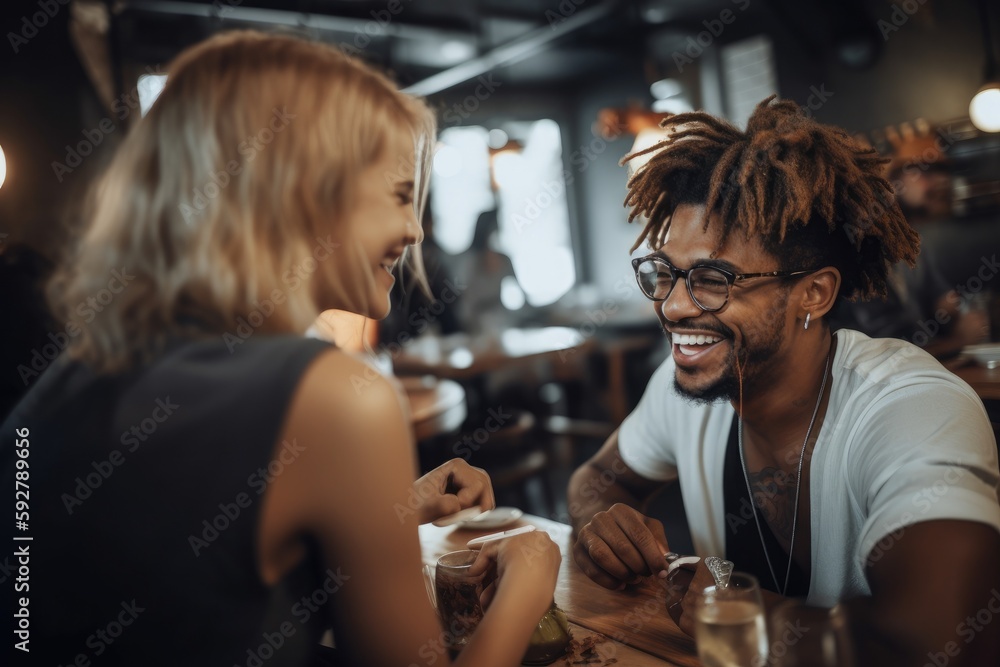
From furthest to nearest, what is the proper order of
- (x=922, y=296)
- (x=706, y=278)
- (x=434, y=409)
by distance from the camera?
(x=922, y=296) < (x=434, y=409) < (x=706, y=278)

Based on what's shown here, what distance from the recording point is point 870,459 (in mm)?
1365

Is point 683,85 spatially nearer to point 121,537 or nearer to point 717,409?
point 717,409

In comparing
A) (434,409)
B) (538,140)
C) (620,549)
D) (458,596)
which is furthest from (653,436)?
(538,140)

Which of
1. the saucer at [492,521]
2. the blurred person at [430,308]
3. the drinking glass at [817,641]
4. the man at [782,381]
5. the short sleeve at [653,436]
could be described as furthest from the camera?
the blurred person at [430,308]

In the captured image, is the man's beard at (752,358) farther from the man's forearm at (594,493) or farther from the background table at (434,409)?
the background table at (434,409)

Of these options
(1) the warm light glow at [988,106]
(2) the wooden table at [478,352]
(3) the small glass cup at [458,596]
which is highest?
(1) the warm light glow at [988,106]

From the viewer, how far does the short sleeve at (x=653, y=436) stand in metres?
1.96

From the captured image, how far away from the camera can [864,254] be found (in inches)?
66.5

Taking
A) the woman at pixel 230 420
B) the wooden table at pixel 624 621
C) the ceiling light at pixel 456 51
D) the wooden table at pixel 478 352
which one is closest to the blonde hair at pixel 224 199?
the woman at pixel 230 420

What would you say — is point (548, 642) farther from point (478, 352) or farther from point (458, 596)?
point (478, 352)

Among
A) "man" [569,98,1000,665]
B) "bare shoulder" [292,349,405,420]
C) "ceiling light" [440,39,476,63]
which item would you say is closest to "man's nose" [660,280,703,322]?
"man" [569,98,1000,665]

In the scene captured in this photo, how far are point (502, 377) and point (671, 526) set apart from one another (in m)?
1.85

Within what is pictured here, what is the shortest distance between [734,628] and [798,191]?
92cm

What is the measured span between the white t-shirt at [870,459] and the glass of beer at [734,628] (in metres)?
0.33
